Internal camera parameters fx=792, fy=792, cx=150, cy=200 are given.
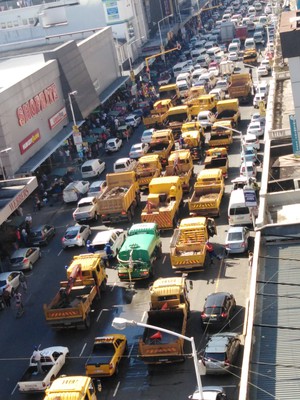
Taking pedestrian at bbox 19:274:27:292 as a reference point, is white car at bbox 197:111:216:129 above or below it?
above

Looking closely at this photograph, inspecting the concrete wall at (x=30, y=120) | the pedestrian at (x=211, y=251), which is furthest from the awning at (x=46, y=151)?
the pedestrian at (x=211, y=251)

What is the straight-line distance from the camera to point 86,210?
5278 cm

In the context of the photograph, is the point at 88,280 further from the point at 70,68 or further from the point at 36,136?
the point at 70,68

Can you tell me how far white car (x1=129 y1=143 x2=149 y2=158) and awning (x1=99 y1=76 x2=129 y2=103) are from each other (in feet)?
54.5

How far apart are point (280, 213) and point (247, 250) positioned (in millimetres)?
12372

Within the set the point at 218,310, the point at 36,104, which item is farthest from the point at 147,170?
the point at 218,310

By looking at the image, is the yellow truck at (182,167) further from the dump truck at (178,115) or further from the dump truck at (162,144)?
the dump truck at (178,115)

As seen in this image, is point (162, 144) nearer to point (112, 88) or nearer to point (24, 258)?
point (24, 258)

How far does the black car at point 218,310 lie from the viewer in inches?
1371

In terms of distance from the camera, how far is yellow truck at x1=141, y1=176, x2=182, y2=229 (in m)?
47.5

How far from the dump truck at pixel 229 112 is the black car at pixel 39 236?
23790 millimetres

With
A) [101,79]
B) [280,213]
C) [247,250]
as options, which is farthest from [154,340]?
[101,79]

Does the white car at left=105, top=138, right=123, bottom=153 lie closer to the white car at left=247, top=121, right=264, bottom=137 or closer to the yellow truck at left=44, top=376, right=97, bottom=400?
the white car at left=247, top=121, right=264, bottom=137

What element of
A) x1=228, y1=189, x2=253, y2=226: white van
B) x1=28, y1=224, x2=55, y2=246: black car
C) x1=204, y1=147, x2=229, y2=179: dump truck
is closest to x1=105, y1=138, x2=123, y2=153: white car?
x1=204, y1=147, x2=229, y2=179: dump truck
